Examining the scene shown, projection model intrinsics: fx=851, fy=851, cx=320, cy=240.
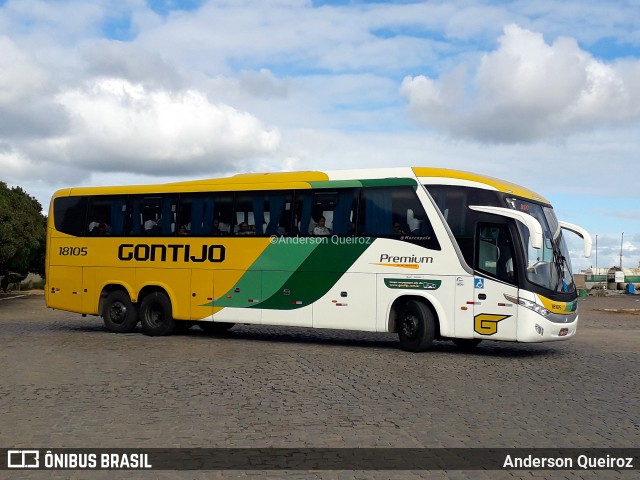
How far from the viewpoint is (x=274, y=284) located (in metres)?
18.9

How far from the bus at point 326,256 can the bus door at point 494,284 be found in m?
0.02

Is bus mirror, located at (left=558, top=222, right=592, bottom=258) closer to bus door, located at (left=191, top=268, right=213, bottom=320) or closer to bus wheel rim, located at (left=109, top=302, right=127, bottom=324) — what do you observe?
bus door, located at (left=191, top=268, right=213, bottom=320)

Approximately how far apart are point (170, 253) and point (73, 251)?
326 cm

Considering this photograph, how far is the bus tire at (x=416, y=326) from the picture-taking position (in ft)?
55.5

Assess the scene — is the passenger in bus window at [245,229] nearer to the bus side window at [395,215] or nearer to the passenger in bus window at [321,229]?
the passenger in bus window at [321,229]

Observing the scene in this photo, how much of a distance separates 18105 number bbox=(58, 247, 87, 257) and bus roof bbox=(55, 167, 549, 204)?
169cm

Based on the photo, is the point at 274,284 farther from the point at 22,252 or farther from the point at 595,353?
the point at 22,252

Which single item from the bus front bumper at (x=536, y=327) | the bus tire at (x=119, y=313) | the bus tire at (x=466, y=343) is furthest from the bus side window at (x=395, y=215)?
the bus tire at (x=119, y=313)

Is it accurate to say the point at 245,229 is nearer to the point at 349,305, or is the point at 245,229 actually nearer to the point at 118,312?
the point at 349,305

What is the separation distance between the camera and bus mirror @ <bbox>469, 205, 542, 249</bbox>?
617 inches

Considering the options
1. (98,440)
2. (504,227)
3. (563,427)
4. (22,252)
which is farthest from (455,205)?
(22,252)

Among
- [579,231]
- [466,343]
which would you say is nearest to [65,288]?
[466,343]

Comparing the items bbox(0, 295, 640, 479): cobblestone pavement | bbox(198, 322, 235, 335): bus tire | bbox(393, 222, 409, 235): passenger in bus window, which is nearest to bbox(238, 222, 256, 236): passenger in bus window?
bbox(0, 295, 640, 479): cobblestone pavement

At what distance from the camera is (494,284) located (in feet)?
54.0
